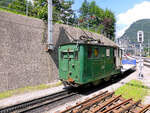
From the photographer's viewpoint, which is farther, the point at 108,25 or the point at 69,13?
the point at 108,25

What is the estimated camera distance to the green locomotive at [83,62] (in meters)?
7.36

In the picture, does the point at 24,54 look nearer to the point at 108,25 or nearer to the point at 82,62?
the point at 82,62

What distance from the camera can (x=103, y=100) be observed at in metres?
6.34

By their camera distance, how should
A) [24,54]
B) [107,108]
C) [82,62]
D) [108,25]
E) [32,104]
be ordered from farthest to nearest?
[108,25]
[24,54]
[82,62]
[32,104]
[107,108]

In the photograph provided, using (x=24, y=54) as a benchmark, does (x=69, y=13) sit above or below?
above

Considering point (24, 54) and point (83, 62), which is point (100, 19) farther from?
point (83, 62)

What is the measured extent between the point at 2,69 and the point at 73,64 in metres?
4.87

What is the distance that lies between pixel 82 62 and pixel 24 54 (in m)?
4.95

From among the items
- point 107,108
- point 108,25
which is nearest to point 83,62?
point 107,108

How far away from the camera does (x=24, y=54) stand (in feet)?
30.8

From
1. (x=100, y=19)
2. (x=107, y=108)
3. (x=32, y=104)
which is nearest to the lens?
(x=107, y=108)

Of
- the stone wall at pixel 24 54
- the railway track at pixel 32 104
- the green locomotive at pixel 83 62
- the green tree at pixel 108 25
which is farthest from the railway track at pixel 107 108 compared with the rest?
the green tree at pixel 108 25

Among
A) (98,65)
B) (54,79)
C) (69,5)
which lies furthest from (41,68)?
(69,5)

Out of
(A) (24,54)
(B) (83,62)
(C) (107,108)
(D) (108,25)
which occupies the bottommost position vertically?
(C) (107,108)
